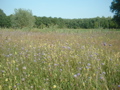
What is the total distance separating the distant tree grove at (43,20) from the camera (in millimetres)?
36688

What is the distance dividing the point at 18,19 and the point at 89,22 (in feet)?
98.6

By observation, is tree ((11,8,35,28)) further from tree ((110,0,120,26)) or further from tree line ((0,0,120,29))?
tree ((110,0,120,26))

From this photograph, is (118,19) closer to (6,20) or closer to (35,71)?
(35,71)

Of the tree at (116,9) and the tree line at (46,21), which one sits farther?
the tree line at (46,21)

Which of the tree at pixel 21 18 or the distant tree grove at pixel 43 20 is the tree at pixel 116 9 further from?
the tree at pixel 21 18

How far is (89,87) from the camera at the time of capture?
6.41 feet

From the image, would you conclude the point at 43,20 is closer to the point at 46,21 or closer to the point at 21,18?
the point at 46,21

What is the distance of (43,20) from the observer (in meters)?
61.0

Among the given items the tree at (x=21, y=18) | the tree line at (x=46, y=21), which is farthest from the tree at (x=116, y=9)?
the tree at (x=21, y=18)

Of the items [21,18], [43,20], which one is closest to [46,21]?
[43,20]

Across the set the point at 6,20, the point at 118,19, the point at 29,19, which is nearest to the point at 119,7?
the point at 118,19

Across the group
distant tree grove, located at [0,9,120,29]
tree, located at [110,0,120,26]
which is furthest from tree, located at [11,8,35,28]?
tree, located at [110,0,120,26]

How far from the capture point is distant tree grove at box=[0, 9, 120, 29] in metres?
36.7

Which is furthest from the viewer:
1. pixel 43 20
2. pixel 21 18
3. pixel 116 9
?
pixel 43 20
